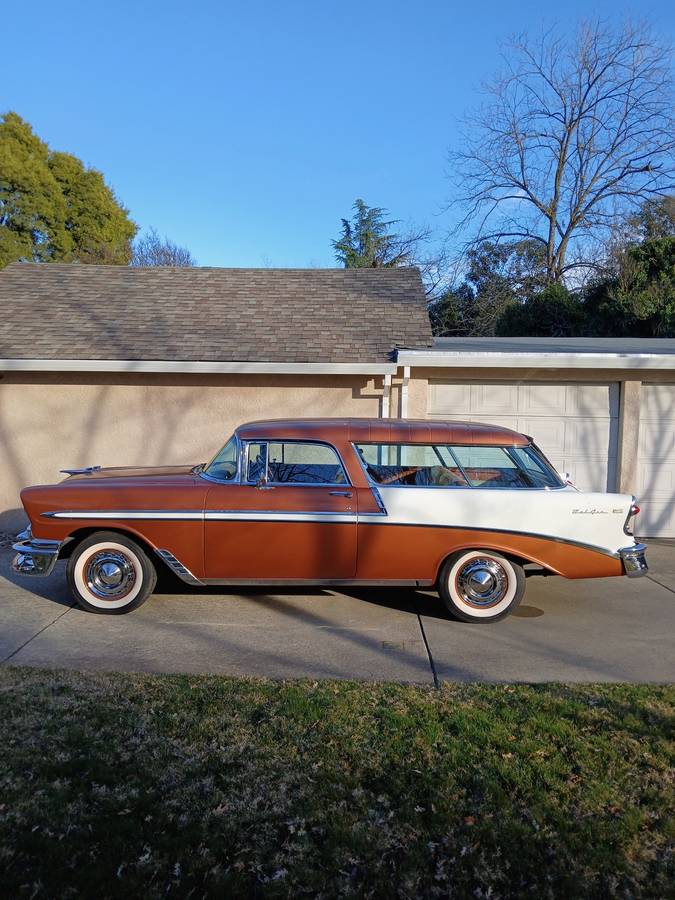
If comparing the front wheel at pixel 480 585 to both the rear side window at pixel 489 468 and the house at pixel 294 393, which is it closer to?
the rear side window at pixel 489 468

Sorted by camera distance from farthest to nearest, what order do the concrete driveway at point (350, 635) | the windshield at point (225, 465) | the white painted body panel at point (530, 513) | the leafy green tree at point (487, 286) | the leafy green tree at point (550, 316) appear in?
the leafy green tree at point (487, 286), the leafy green tree at point (550, 316), the windshield at point (225, 465), the white painted body panel at point (530, 513), the concrete driveway at point (350, 635)

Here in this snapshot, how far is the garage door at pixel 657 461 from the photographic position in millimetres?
8961

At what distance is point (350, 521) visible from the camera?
535cm

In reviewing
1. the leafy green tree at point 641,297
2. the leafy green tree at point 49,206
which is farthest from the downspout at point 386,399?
the leafy green tree at point 49,206

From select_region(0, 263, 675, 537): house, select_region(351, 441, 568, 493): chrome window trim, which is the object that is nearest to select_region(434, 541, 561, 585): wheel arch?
select_region(351, 441, 568, 493): chrome window trim

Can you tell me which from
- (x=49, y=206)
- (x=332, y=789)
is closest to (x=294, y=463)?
(x=332, y=789)

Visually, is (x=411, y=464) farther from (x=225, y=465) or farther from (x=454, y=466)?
(x=225, y=465)

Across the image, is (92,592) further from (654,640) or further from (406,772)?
(654,640)

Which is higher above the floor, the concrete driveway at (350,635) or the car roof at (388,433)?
the car roof at (388,433)

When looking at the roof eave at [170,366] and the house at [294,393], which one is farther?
the house at [294,393]

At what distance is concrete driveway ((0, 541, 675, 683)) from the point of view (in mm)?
4430

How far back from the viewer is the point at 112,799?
9.29 ft

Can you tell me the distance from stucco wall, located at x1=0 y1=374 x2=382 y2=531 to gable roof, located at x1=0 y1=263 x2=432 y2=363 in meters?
0.41

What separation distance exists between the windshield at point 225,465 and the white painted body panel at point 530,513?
1.39 m
